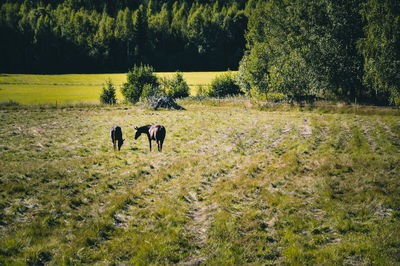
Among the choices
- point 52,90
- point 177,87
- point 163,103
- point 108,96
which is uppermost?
point 177,87

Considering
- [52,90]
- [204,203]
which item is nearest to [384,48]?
[204,203]

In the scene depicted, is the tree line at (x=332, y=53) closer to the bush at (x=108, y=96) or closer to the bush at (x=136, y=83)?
the bush at (x=136, y=83)

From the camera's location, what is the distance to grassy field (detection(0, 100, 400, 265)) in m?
6.54

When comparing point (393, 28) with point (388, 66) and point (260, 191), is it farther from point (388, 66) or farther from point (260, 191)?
point (260, 191)

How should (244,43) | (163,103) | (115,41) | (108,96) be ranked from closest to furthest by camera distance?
(163,103) < (108,96) < (115,41) < (244,43)

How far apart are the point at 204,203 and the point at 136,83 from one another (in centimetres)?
4678

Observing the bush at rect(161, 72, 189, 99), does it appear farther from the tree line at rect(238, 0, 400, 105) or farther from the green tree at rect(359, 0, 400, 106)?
the green tree at rect(359, 0, 400, 106)

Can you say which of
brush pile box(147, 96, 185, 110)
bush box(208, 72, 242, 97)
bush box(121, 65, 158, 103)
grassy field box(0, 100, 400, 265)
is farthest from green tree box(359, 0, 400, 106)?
bush box(121, 65, 158, 103)

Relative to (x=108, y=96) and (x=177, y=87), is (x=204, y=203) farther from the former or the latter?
(x=177, y=87)

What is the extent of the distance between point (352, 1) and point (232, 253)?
45338 millimetres

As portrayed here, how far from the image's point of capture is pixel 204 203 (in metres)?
9.40

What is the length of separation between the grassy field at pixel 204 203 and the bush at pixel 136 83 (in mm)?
34311

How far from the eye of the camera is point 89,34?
111 m

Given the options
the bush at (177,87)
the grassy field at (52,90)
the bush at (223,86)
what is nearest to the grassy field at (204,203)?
the bush at (177,87)
